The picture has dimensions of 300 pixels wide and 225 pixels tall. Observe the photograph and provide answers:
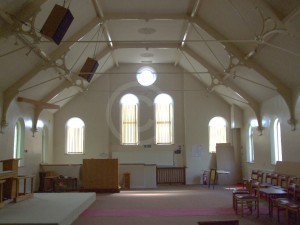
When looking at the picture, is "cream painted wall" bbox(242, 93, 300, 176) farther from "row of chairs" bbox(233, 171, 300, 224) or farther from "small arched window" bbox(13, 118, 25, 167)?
"small arched window" bbox(13, 118, 25, 167)

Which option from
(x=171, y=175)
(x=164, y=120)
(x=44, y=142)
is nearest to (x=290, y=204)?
(x=171, y=175)

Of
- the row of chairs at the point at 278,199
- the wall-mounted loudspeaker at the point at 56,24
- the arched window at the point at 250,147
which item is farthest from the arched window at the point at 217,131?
the wall-mounted loudspeaker at the point at 56,24

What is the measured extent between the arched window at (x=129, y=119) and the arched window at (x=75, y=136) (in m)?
1.85

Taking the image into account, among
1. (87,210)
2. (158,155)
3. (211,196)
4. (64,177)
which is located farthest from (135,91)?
(87,210)

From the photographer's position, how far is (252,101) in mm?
13617

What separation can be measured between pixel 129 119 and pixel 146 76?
2.13 meters

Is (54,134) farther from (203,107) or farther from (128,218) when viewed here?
(128,218)

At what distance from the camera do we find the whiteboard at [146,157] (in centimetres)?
1597

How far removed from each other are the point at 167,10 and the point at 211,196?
19.3 ft

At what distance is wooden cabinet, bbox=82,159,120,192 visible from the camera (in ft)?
40.6

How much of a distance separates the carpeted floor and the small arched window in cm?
326

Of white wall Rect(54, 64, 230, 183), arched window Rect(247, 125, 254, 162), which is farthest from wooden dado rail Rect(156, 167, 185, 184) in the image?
arched window Rect(247, 125, 254, 162)

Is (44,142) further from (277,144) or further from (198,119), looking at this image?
(277,144)

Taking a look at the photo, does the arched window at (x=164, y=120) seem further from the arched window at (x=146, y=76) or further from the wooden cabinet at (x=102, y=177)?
the wooden cabinet at (x=102, y=177)
